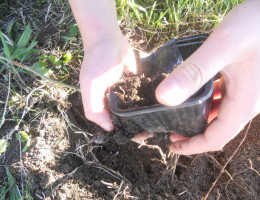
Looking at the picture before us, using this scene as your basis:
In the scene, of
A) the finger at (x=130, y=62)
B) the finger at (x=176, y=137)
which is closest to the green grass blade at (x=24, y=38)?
the finger at (x=130, y=62)

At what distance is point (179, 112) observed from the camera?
3.51 feet

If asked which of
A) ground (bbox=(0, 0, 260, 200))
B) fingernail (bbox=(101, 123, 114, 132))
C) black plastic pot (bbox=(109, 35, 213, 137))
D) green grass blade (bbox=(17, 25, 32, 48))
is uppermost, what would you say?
green grass blade (bbox=(17, 25, 32, 48))

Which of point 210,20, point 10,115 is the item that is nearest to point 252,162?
point 210,20

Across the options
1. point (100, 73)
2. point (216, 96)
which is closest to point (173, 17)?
point (216, 96)

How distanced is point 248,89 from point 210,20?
2.63ft

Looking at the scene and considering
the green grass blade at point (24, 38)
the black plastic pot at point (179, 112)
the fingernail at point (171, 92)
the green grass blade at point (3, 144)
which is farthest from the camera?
the green grass blade at point (24, 38)

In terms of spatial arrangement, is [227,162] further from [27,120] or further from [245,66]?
[27,120]

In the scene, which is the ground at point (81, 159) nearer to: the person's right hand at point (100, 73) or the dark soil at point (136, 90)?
the person's right hand at point (100, 73)

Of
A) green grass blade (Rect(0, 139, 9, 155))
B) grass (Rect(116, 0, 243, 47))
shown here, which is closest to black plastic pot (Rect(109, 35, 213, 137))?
grass (Rect(116, 0, 243, 47))

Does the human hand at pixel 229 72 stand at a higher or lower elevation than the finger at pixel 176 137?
higher

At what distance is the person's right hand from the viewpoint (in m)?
1.23

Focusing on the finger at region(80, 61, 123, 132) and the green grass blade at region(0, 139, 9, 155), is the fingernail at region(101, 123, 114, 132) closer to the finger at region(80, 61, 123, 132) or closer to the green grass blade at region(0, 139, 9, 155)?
the finger at region(80, 61, 123, 132)

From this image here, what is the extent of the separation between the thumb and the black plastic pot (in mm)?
90

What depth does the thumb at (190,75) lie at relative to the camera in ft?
2.85
